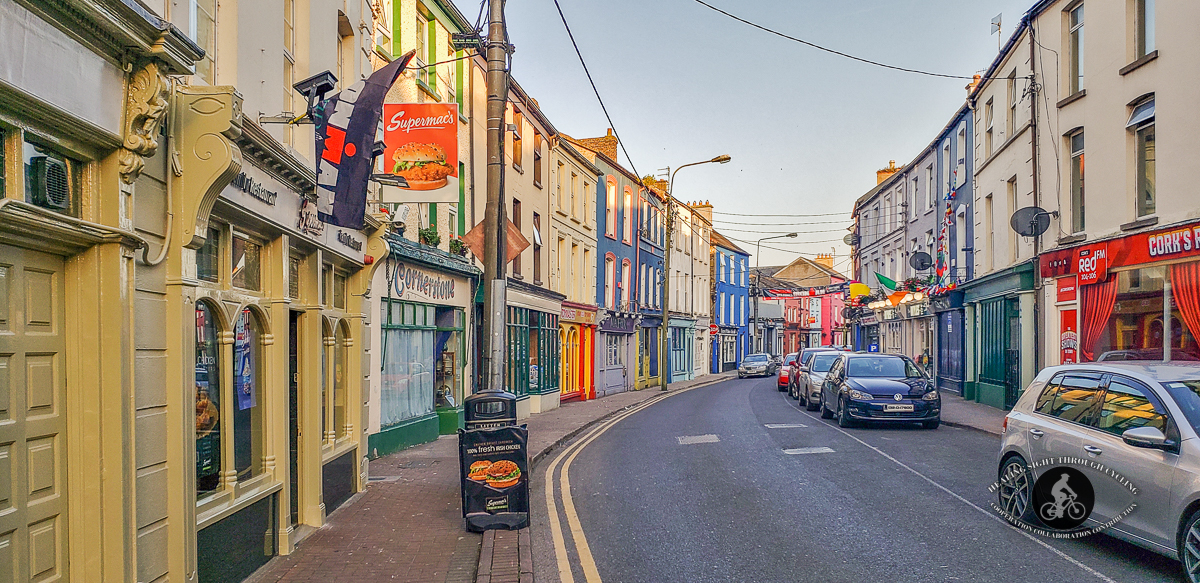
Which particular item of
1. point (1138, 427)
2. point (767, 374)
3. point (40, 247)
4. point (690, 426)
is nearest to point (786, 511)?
point (1138, 427)

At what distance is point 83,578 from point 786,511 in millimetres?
6425

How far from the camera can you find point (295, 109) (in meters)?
8.39

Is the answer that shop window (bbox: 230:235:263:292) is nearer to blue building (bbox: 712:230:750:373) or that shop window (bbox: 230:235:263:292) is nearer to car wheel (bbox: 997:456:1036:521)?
car wheel (bbox: 997:456:1036:521)

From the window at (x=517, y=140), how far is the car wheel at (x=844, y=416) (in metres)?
9.99

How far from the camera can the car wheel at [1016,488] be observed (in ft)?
26.0

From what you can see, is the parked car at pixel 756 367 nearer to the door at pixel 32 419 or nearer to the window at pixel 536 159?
the window at pixel 536 159

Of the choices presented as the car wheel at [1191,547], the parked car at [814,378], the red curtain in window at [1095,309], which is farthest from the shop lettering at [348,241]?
the parked car at [814,378]

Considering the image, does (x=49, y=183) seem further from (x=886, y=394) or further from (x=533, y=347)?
(x=533, y=347)

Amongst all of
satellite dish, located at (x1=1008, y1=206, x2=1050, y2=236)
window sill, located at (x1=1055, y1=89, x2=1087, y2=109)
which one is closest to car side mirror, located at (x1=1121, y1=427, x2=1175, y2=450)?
window sill, located at (x1=1055, y1=89, x2=1087, y2=109)

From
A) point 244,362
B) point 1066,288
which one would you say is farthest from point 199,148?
point 1066,288

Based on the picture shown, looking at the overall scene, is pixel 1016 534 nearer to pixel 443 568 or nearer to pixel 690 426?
pixel 443 568

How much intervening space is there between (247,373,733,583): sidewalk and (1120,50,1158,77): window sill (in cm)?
1386

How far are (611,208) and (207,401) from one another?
29494 mm

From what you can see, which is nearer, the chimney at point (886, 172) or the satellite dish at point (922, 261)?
the satellite dish at point (922, 261)
